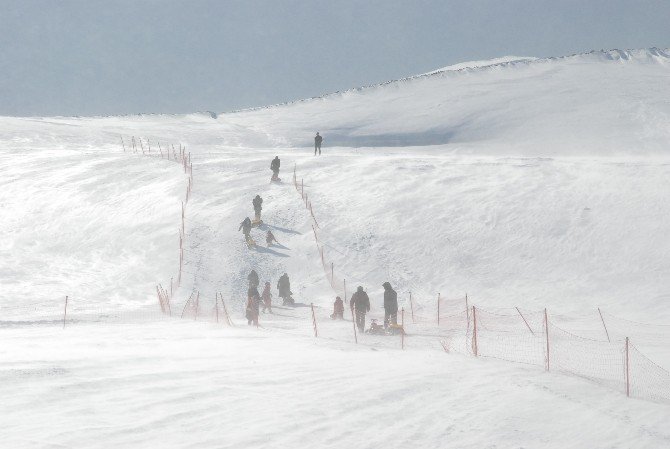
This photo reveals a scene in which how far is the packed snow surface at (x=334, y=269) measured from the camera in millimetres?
10000

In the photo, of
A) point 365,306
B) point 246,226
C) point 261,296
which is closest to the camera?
point 365,306

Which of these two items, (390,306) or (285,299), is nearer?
(390,306)

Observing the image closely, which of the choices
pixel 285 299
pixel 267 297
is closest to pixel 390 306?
pixel 267 297

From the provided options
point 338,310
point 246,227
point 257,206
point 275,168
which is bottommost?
point 338,310

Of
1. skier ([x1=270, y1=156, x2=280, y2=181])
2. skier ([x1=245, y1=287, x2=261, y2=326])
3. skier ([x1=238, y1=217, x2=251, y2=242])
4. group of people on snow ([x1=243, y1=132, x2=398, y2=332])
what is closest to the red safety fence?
group of people on snow ([x1=243, y1=132, x2=398, y2=332])

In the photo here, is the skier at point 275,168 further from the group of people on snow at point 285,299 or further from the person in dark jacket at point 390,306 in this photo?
the person in dark jacket at point 390,306

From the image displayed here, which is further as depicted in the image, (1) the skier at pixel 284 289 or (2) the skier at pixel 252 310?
(1) the skier at pixel 284 289

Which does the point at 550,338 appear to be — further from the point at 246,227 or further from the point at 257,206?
the point at 257,206

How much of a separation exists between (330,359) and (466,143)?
41.6 meters

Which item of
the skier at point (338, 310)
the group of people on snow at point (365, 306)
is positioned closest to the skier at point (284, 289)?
the skier at point (338, 310)

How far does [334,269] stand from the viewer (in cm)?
2564

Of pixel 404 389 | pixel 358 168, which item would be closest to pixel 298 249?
pixel 358 168

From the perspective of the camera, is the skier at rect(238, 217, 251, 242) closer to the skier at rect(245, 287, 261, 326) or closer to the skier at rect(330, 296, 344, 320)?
the skier at rect(330, 296, 344, 320)

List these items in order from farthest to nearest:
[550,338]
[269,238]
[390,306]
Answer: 1. [269,238]
2. [390,306]
3. [550,338]
